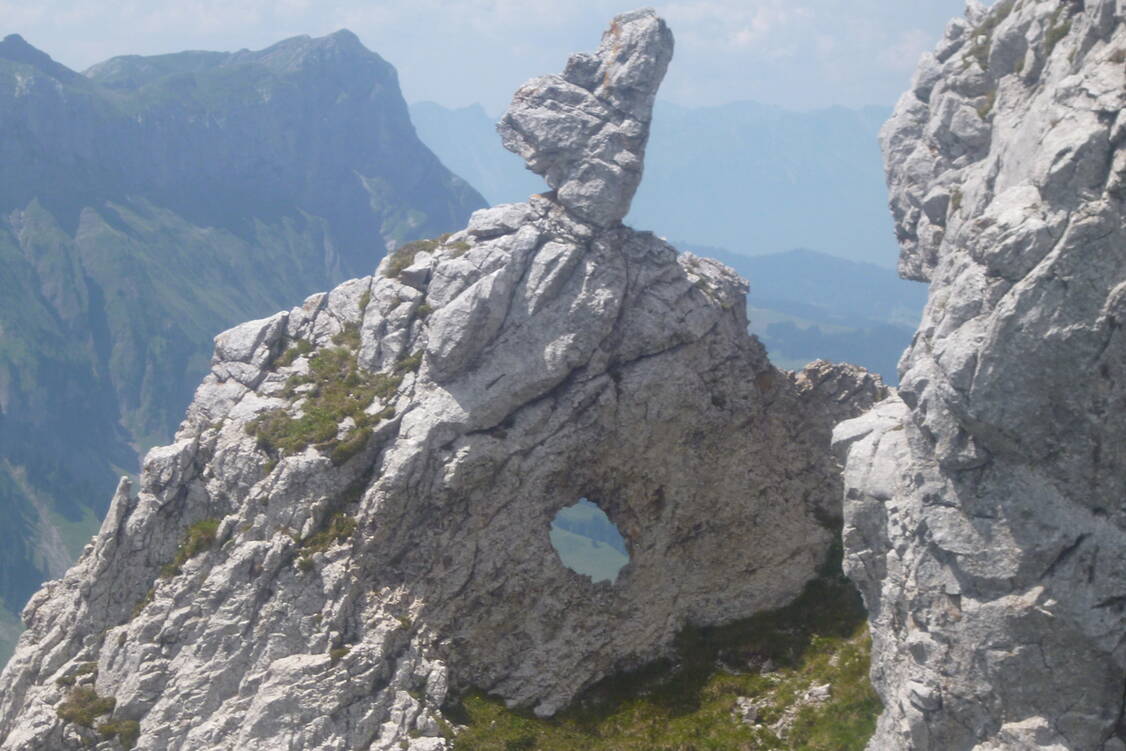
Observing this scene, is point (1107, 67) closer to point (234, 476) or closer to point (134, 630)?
point (234, 476)

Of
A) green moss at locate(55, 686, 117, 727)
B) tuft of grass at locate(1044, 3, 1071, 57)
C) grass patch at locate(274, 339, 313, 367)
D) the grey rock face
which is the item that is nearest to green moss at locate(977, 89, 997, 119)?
tuft of grass at locate(1044, 3, 1071, 57)

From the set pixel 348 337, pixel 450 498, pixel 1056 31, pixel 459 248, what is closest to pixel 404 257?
pixel 459 248

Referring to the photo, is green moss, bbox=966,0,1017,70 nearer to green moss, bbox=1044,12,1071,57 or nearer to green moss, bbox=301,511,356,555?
green moss, bbox=1044,12,1071,57

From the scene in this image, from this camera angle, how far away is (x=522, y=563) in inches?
1467

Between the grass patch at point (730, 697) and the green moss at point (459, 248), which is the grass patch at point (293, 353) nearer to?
the green moss at point (459, 248)

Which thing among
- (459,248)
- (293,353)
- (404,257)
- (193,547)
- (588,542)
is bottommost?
(193,547)

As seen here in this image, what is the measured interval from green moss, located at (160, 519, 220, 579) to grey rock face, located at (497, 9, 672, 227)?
1887cm

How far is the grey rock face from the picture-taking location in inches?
1586

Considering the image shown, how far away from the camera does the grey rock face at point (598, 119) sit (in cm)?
4028

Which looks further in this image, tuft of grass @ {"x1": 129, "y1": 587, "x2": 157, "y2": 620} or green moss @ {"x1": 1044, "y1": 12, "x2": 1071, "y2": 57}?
tuft of grass @ {"x1": 129, "y1": 587, "x2": 157, "y2": 620}

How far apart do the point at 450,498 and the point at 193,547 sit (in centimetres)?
976

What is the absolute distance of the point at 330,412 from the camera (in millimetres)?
38062

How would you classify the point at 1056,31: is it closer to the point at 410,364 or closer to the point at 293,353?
the point at 410,364

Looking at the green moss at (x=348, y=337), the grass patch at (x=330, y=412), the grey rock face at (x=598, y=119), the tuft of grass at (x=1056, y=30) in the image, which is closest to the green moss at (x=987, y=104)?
the tuft of grass at (x=1056, y=30)
